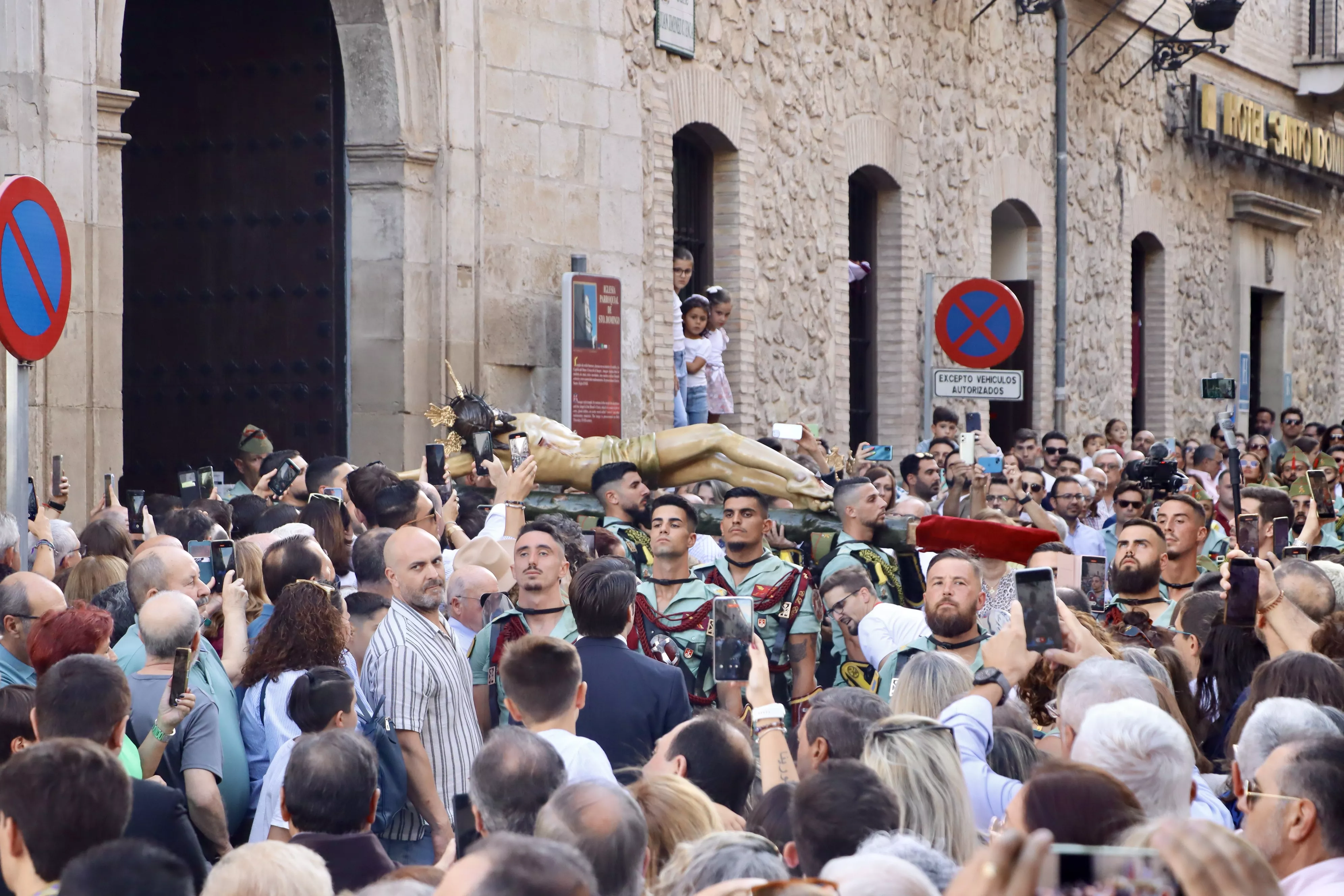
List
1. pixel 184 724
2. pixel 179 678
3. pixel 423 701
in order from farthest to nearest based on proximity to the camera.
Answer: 1. pixel 423 701
2. pixel 184 724
3. pixel 179 678

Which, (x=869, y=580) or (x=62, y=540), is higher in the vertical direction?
(x=62, y=540)

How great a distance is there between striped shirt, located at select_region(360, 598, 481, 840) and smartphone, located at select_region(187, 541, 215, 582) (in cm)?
82

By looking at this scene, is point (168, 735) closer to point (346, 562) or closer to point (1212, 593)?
point (346, 562)

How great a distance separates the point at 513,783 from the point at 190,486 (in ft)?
15.8

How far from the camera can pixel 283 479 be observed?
9156 millimetres

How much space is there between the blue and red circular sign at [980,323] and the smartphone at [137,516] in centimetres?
671

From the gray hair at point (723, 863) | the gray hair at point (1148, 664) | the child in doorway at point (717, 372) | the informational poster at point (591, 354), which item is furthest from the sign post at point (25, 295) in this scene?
the child in doorway at point (717, 372)

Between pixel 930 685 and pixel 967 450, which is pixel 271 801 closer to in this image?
pixel 930 685

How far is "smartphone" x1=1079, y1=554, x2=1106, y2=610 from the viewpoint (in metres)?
7.14

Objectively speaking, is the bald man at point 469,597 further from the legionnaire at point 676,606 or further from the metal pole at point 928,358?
the metal pole at point 928,358

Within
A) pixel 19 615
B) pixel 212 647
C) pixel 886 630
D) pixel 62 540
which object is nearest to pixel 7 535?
pixel 19 615

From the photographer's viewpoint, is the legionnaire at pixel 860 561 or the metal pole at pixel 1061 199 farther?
the metal pole at pixel 1061 199

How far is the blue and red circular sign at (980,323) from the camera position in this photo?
13.2 metres

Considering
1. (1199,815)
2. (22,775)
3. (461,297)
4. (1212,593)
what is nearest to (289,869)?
(22,775)
